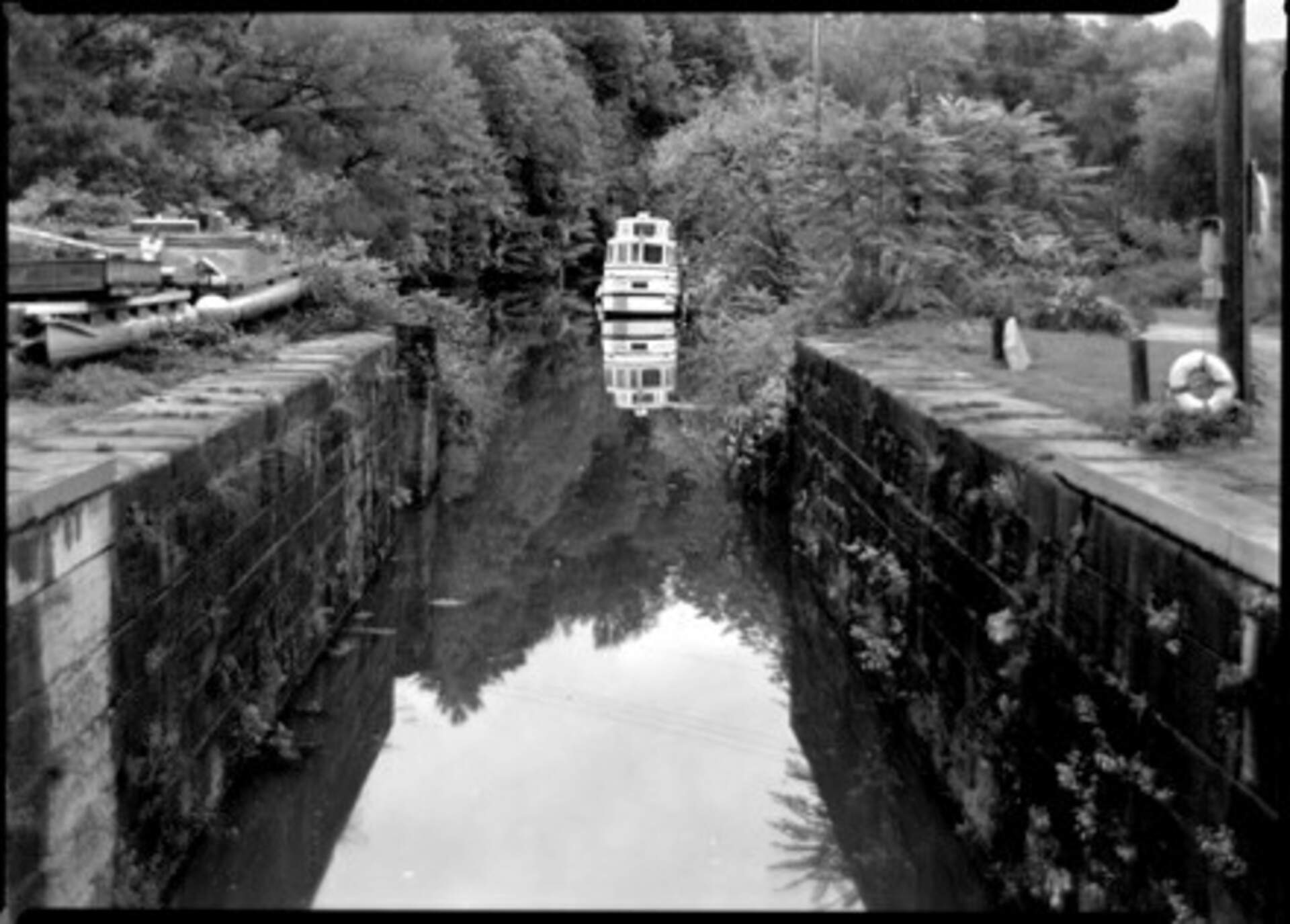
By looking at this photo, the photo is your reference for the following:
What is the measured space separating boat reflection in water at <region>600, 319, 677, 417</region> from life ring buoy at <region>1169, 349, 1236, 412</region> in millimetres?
17163

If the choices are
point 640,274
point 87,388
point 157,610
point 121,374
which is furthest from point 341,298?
point 640,274

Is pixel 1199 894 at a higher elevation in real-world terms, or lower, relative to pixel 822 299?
lower

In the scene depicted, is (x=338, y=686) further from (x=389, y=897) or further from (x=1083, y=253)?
(x=1083, y=253)

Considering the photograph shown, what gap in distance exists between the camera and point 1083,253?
17.6 meters

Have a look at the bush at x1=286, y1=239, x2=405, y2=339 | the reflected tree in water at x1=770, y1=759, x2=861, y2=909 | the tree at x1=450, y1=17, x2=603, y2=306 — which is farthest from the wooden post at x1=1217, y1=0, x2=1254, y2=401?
the tree at x1=450, y1=17, x2=603, y2=306

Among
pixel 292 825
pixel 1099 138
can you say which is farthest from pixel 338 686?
pixel 1099 138

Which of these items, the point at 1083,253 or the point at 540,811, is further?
the point at 1083,253

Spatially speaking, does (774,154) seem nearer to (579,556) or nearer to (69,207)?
(579,556)

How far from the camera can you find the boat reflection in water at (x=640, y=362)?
26.2 m

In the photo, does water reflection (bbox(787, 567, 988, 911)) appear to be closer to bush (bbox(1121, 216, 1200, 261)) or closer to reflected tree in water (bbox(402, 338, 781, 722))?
reflected tree in water (bbox(402, 338, 781, 722))

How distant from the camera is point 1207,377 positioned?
749cm

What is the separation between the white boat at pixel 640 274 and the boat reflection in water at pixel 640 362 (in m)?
0.28

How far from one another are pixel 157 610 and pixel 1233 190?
4.78m

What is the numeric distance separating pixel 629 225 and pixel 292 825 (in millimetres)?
32412
